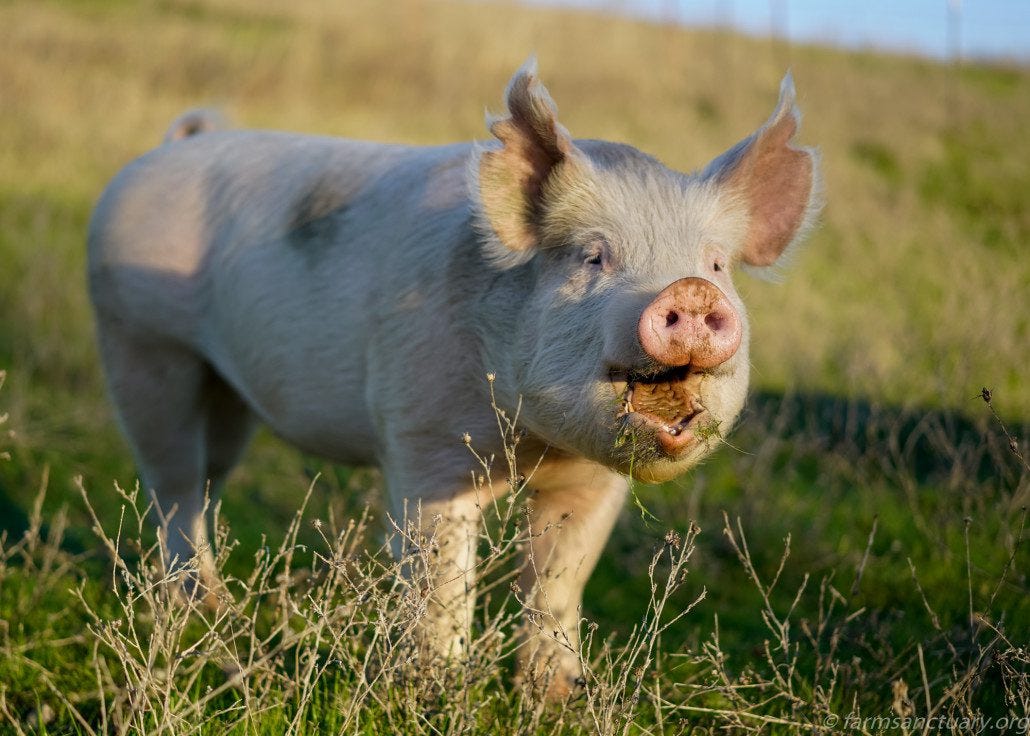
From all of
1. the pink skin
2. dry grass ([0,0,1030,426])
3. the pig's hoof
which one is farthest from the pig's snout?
dry grass ([0,0,1030,426])

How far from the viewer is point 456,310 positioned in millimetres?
3461

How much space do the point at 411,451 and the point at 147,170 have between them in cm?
197

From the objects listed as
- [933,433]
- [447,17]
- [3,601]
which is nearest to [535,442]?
[3,601]

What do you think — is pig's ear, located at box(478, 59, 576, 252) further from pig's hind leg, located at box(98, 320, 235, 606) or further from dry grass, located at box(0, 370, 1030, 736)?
pig's hind leg, located at box(98, 320, 235, 606)

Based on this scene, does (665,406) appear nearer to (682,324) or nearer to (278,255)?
(682,324)

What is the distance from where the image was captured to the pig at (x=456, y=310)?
2.96 metres

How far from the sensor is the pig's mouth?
288 cm

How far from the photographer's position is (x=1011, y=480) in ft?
14.8

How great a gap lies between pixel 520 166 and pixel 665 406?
0.88 metres

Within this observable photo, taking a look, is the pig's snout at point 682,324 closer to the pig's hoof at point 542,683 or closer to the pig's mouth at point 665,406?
the pig's mouth at point 665,406

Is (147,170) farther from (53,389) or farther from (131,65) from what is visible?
(131,65)

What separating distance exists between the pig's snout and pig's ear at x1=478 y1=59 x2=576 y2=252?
696mm

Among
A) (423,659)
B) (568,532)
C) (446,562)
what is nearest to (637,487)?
(568,532)

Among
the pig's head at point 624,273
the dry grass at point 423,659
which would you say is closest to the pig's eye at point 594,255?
the pig's head at point 624,273
